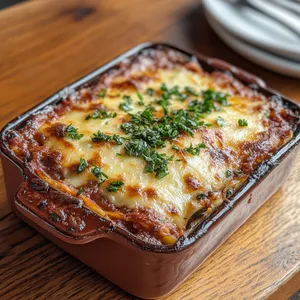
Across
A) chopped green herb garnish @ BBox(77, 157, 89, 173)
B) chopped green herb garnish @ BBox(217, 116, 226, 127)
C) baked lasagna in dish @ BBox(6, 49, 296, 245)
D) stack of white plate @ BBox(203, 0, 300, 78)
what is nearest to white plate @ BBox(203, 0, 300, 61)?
stack of white plate @ BBox(203, 0, 300, 78)

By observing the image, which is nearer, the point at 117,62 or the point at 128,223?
the point at 128,223

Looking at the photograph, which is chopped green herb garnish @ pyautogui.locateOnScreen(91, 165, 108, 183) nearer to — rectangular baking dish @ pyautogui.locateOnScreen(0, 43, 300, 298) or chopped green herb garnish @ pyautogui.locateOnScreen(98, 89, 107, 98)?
A: rectangular baking dish @ pyautogui.locateOnScreen(0, 43, 300, 298)

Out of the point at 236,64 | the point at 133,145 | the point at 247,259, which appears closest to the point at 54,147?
the point at 133,145

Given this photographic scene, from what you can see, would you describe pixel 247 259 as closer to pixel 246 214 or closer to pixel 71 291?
pixel 246 214

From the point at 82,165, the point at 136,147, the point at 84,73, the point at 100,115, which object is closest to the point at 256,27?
the point at 84,73

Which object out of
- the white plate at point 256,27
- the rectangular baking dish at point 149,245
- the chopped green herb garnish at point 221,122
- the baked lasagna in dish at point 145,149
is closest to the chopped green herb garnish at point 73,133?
the baked lasagna in dish at point 145,149

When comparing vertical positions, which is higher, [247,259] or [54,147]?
[54,147]

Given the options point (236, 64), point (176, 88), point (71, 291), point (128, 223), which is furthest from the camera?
point (236, 64)
